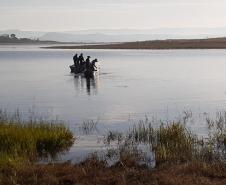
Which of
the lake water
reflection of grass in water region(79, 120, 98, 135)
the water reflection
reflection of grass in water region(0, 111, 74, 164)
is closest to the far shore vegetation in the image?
reflection of grass in water region(0, 111, 74, 164)

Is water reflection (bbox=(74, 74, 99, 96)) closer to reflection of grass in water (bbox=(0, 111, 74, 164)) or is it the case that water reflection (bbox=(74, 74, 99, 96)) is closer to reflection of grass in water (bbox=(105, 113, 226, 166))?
reflection of grass in water (bbox=(105, 113, 226, 166))

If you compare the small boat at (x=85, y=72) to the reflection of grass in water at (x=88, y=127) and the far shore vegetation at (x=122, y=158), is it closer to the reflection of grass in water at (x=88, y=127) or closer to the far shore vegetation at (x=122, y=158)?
the reflection of grass in water at (x=88, y=127)

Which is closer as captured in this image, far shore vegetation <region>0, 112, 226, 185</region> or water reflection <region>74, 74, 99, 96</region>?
far shore vegetation <region>0, 112, 226, 185</region>

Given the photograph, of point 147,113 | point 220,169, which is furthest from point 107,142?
point 147,113

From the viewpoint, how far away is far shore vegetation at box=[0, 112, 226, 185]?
11.8 meters

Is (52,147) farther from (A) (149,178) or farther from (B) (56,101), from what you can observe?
(B) (56,101)

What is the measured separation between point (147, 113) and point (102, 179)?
38.9 feet

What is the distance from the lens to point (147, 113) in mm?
23578

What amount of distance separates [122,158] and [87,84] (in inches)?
1024

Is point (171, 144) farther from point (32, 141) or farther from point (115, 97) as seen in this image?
point (115, 97)

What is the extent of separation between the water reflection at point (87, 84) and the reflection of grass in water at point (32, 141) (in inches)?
629

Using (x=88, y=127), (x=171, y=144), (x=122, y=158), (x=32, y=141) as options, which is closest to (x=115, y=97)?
(x=88, y=127)

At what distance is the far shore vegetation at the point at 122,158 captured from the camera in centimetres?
1183

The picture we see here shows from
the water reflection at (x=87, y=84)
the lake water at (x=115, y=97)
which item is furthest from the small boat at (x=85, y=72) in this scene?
the lake water at (x=115, y=97)
